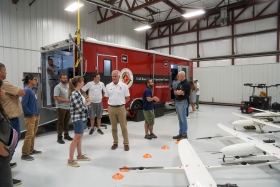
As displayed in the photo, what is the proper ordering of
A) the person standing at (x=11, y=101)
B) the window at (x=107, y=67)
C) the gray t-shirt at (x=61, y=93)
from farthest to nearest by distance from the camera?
the window at (x=107, y=67), the gray t-shirt at (x=61, y=93), the person standing at (x=11, y=101)

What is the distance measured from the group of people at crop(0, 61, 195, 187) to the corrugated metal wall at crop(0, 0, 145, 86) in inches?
220

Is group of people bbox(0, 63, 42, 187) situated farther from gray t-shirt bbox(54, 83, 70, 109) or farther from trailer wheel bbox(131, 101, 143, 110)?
trailer wheel bbox(131, 101, 143, 110)

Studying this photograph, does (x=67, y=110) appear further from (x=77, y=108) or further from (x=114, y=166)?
(x=114, y=166)

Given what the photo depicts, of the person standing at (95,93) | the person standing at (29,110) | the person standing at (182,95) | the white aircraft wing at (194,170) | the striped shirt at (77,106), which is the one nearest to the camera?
the white aircraft wing at (194,170)

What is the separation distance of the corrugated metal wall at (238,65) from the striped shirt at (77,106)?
34.5 ft

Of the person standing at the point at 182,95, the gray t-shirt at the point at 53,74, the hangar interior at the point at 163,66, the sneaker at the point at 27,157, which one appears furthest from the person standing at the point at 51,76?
the person standing at the point at 182,95

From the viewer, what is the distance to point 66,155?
3729 mm

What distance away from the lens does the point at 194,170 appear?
7.59 ft

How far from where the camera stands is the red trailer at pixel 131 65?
17.6 ft

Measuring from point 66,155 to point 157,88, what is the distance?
195 inches

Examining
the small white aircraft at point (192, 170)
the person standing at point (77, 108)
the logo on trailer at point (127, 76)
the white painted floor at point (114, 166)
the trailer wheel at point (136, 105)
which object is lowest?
the white painted floor at point (114, 166)

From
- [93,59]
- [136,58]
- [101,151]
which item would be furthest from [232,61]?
[101,151]

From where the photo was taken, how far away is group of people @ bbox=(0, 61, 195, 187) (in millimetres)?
1452

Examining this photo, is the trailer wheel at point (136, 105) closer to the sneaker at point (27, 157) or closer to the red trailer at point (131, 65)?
the red trailer at point (131, 65)
